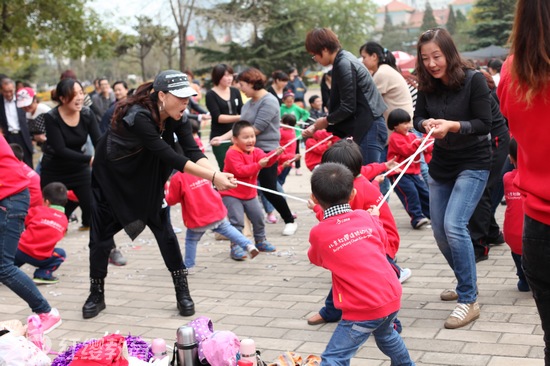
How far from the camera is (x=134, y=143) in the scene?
516 cm

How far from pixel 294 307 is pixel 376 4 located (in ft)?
241

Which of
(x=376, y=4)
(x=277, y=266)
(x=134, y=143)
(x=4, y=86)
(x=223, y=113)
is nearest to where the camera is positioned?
(x=134, y=143)

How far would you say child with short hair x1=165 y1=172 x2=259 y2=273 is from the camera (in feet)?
21.9

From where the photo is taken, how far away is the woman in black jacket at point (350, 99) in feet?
19.8

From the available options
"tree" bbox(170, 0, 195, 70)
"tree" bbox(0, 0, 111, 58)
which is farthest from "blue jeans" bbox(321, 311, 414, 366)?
"tree" bbox(170, 0, 195, 70)

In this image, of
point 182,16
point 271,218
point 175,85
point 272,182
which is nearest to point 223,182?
point 175,85

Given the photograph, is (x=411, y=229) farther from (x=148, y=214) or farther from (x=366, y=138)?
(x=148, y=214)

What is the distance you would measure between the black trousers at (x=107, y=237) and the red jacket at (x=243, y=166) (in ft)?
4.62

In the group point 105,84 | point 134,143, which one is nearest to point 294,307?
point 134,143

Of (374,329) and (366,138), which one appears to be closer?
(374,329)

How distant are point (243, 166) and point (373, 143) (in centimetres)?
131

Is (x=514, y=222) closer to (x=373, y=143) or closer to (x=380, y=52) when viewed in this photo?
(x=373, y=143)

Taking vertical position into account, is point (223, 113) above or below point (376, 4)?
above

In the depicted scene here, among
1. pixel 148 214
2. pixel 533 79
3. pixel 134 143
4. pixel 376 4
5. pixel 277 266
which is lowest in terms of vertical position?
pixel 376 4
